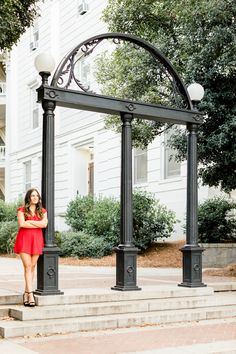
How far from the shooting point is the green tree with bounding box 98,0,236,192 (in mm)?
12930

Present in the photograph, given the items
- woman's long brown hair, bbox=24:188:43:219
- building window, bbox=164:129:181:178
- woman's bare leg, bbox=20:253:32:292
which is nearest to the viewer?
woman's bare leg, bbox=20:253:32:292

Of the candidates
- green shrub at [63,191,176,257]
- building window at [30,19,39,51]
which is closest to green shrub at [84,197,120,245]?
green shrub at [63,191,176,257]

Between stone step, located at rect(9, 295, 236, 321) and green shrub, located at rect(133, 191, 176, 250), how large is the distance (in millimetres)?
8650

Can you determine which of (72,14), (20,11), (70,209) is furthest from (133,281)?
(72,14)

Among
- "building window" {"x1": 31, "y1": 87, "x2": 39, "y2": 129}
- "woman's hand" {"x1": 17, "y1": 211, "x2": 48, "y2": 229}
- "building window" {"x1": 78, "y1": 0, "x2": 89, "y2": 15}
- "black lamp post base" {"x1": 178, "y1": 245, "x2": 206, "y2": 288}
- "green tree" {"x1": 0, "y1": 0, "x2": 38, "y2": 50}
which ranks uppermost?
"building window" {"x1": 78, "y1": 0, "x2": 89, "y2": 15}

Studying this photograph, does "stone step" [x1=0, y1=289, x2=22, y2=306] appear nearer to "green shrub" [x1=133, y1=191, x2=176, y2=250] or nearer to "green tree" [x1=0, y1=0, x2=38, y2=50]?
"green tree" [x1=0, y1=0, x2=38, y2=50]

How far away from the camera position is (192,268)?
10.8 m

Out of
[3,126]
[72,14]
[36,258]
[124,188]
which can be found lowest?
[36,258]

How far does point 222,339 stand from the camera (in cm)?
796

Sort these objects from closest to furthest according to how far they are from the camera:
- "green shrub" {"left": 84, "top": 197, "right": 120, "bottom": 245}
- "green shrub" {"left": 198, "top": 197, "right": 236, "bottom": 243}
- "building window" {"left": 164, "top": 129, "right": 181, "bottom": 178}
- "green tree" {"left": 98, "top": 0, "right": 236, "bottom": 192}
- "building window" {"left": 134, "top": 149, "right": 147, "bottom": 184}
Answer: "green tree" {"left": 98, "top": 0, "right": 236, "bottom": 192}, "green shrub" {"left": 198, "top": 197, "right": 236, "bottom": 243}, "green shrub" {"left": 84, "top": 197, "right": 120, "bottom": 245}, "building window" {"left": 164, "top": 129, "right": 181, "bottom": 178}, "building window" {"left": 134, "top": 149, "right": 147, "bottom": 184}

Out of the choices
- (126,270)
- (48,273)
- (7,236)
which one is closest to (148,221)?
(7,236)

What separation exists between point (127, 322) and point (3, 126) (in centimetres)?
3308

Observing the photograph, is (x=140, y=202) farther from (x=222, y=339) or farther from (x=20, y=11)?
(x=222, y=339)

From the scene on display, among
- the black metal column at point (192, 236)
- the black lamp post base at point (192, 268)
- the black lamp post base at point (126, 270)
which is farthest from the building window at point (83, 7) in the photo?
the black lamp post base at point (126, 270)
